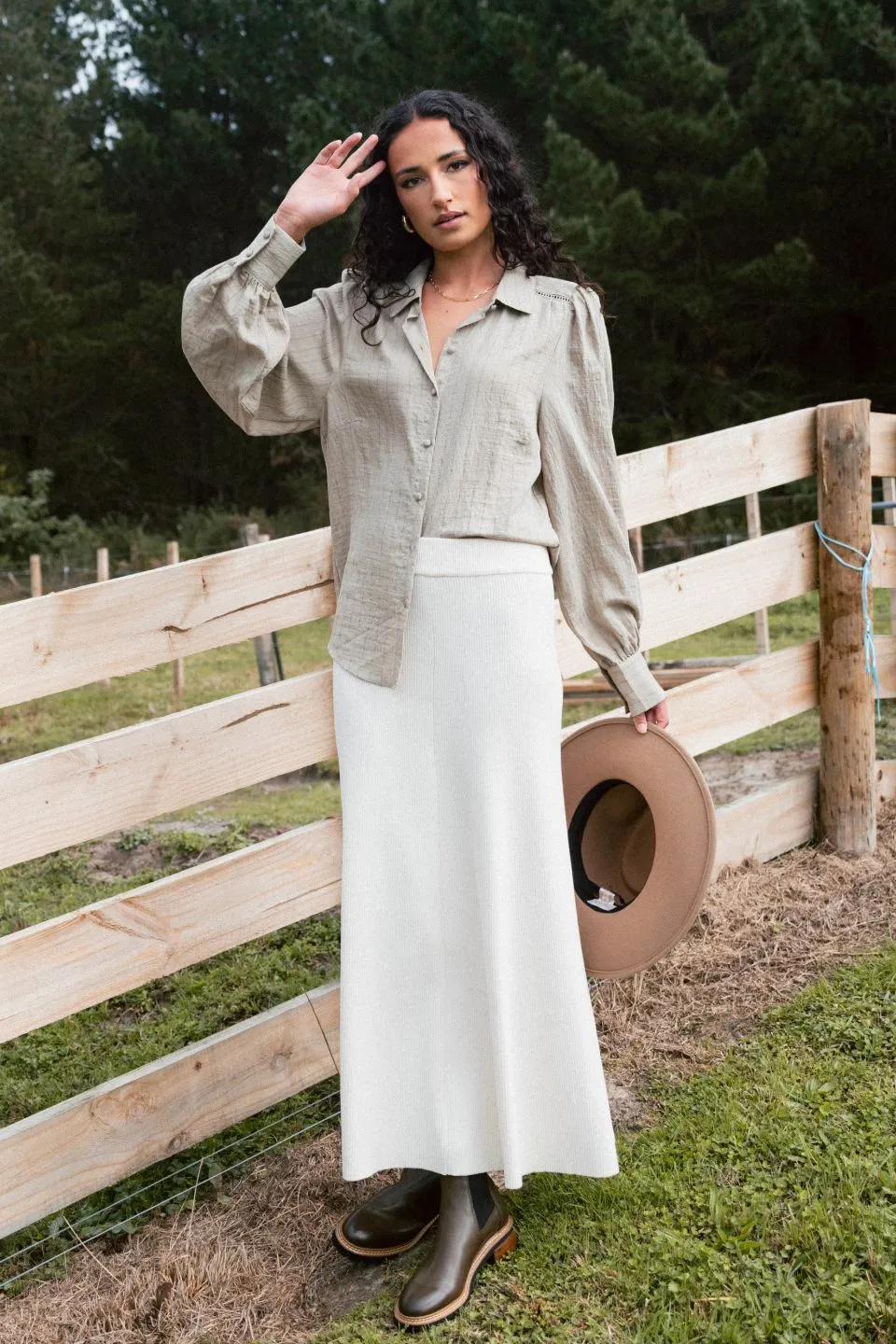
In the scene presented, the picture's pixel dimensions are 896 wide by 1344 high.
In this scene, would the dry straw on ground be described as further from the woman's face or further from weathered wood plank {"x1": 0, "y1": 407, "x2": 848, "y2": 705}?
the woman's face

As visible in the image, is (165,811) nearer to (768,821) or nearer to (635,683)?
(635,683)

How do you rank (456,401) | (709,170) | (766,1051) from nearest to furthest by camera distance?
(456,401) → (766,1051) → (709,170)

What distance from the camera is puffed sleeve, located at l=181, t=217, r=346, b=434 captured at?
212 centimetres

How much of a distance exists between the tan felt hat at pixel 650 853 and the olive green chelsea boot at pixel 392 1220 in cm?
53

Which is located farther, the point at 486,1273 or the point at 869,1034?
the point at 869,1034

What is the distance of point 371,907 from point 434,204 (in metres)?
1.26

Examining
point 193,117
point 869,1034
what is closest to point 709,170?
point 193,117

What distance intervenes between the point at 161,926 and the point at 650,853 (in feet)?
3.37

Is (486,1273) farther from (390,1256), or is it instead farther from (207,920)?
(207,920)

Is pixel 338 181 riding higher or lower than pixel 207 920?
higher

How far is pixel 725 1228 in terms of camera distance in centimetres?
224

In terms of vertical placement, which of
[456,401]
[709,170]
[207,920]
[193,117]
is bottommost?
[207,920]

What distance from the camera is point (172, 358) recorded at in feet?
73.6

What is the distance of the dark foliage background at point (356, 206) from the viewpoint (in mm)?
15781
